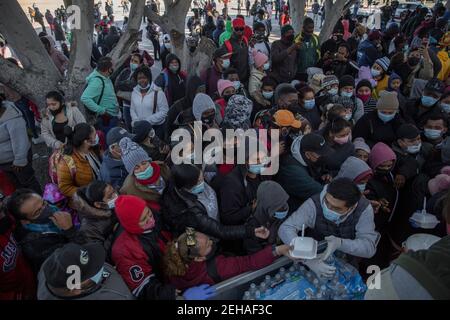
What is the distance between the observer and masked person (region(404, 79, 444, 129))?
A: 4496 millimetres

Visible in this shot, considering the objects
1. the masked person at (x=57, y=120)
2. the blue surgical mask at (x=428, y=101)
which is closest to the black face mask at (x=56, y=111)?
the masked person at (x=57, y=120)

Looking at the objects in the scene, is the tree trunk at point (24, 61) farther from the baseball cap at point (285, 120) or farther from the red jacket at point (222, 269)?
the red jacket at point (222, 269)

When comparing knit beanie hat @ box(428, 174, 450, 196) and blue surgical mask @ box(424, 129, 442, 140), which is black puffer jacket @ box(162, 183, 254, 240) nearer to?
knit beanie hat @ box(428, 174, 450, 196)

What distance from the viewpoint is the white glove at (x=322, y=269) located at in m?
2.07

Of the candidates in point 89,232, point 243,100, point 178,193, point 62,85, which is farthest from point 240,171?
point 62,85

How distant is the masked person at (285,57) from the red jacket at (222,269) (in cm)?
449

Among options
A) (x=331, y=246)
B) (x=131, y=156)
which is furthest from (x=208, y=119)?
(x=331, y=246)

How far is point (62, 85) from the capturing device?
4898 millimetres

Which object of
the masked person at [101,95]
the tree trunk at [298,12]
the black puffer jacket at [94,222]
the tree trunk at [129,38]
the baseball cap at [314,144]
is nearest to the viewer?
the black puffer jacket at [94,222]

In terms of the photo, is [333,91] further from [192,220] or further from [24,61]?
[24,61]

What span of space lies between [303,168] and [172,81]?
3228 mm

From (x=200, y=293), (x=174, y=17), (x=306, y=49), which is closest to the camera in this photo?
Result: (x=200, y=293)

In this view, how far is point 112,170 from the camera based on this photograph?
343 centimetres

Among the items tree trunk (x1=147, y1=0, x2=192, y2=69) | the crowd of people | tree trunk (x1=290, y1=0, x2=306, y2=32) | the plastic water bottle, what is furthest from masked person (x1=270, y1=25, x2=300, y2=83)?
the plastic water bottle
